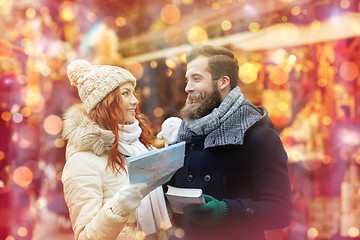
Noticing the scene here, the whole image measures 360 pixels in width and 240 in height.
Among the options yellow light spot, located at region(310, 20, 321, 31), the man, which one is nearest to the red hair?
the man

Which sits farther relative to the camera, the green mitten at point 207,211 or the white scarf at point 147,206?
the white scarf at point 147,206

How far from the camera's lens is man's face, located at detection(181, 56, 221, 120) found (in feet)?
4.63

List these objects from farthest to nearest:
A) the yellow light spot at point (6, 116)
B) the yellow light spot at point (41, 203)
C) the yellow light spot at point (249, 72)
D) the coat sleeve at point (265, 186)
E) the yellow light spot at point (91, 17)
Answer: the yellow light spot at point (91, 17), the yellow light spot at point (41, 203), the yellow light spot at point (249, 72), the yellow light spot at point (6, 116), the coat sleeve at point (265, 186)

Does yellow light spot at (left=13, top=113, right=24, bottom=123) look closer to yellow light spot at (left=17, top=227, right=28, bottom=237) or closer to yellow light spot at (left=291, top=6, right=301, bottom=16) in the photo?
yellow light spot at (left=17, top=227, right=28, bottom=237)

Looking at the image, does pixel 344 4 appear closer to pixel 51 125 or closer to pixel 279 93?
pixel 279 93

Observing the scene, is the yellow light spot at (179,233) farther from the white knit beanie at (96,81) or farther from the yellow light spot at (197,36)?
the yellow light spot at (197,36)

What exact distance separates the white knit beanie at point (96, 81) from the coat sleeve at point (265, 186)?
61 cm

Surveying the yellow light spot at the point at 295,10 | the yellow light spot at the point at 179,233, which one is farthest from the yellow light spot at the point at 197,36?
the yellow light spot at the point at 179,233

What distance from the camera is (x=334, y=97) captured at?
3.96 m

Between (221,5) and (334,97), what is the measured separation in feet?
5.90

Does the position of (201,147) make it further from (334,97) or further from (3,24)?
(3,24)

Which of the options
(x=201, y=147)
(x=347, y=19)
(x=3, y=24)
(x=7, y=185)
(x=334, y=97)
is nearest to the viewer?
(x=201, y=147)

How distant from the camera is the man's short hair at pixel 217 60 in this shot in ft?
4.62

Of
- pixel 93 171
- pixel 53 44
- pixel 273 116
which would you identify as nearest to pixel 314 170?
pixel 273 116
